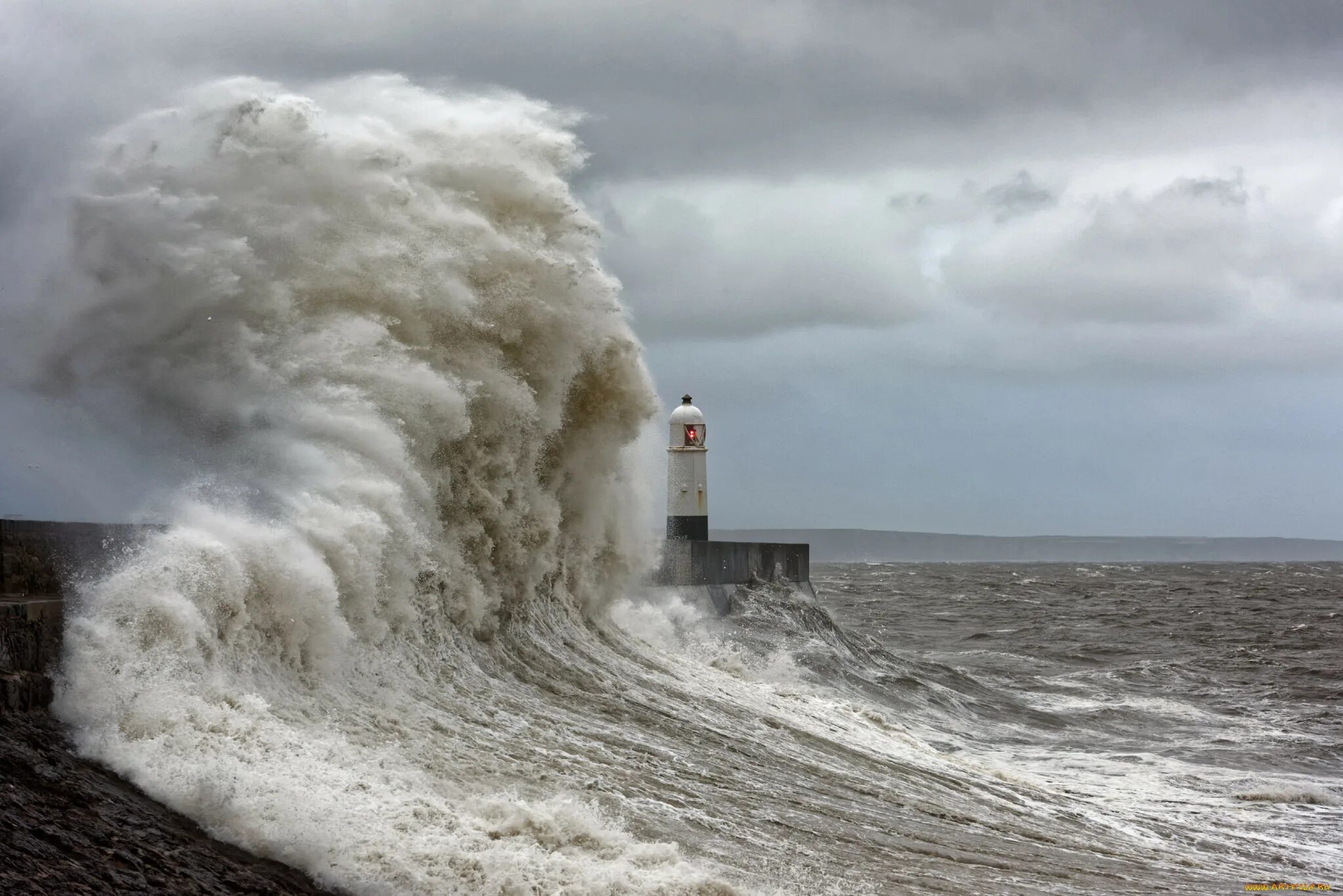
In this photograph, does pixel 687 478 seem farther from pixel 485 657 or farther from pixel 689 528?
pixel 485 657

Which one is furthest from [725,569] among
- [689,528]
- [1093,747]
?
[1093,747]

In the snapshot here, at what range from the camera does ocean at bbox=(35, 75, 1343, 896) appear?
5402 mm

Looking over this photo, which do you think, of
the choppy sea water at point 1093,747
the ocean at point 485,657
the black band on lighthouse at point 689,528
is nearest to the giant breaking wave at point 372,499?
the ocean at point 485,657

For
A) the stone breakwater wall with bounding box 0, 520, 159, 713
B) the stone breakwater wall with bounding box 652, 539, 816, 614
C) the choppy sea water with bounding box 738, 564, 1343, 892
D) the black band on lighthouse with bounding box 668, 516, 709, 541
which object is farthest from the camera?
the black band on lighthouse with bounding box 668, 516, 709, 541

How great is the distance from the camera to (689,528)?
1864cm

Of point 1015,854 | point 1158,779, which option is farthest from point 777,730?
point 1158,779

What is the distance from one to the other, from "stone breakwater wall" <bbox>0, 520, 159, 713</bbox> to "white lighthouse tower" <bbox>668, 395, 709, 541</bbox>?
11.9 m

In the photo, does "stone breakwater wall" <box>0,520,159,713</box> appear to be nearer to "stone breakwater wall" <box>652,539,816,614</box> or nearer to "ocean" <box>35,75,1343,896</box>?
"ocean" <box>35,75,1343,896</box>

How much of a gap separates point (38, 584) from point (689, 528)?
40.0 feet

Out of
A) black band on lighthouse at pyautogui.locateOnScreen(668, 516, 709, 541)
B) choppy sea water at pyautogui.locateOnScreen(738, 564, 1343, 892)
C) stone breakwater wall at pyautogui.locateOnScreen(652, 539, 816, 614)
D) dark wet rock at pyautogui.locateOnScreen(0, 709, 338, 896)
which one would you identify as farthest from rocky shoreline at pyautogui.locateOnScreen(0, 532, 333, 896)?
black band on lighthouse at pyautogui.locateOnScreen(668, 516, 709, 541)

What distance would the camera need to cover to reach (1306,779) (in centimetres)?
994

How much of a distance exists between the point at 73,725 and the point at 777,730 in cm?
479

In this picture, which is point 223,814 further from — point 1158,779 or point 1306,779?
point 1306,779

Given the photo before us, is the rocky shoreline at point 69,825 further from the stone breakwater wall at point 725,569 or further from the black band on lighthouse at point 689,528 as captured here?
the black band on lighthouse at point 689,528
